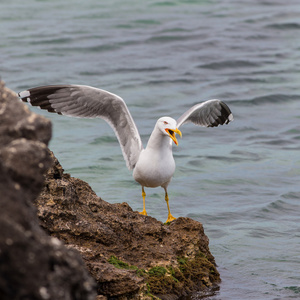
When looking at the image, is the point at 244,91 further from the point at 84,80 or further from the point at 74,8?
the point at 74,8

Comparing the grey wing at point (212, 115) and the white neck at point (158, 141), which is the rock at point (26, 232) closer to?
the white neck at point (158, 141)

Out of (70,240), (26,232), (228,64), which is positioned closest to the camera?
(26,232)

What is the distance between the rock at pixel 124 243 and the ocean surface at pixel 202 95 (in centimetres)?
45

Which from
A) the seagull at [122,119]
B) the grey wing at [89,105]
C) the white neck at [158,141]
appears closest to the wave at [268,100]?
the seagull at [122,119]

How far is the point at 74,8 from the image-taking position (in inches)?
892

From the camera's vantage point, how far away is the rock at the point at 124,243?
468cm

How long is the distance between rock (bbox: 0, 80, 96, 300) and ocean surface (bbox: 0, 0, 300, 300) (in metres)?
3.21

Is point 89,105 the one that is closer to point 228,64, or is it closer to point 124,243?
point 124,243

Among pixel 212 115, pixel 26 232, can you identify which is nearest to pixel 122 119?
pixel 212 115

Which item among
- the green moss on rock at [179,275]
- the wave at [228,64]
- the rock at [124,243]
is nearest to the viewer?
the rock at [124,243]

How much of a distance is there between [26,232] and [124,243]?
2.87 metres

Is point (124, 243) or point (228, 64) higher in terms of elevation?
point (124, 243)

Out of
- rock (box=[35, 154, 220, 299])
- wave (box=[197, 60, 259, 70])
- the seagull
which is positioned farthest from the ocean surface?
the seagull

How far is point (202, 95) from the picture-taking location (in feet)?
47.6
